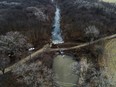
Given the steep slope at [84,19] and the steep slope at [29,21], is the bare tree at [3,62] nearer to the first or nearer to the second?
the steep slope at [29,21]

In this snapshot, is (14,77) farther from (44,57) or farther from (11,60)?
(44,57)

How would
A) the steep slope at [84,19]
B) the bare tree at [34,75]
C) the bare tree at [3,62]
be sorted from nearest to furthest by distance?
the bare tree at [34,75] → the bare tree at [3,62] → the steep slope at [84,19]

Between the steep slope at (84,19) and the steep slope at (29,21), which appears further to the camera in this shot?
the steep slope at (84,19)

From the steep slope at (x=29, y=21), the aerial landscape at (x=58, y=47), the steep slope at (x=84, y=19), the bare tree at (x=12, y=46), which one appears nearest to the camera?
the aerial landscape at (x=58, y=47)

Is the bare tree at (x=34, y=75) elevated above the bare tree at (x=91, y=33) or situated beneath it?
situated beneath

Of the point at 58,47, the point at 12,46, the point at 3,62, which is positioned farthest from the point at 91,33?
the point at 3,62

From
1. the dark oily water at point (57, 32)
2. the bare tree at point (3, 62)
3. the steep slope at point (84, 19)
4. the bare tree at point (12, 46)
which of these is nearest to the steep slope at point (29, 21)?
the dark oily water at point (57, 32)

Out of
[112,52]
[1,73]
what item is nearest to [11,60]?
[1,73]

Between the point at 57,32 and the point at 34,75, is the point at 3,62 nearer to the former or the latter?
the point at 34,75

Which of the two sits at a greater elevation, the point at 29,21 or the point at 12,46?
the point at 29,21
